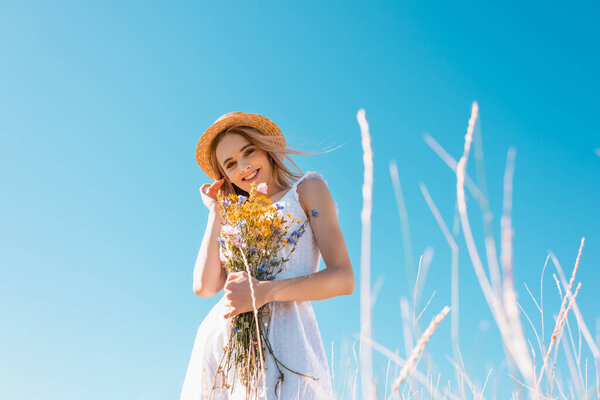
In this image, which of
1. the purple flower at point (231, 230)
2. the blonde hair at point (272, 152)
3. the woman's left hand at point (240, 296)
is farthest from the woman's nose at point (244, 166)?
the woman's left hand at point (240, 296)

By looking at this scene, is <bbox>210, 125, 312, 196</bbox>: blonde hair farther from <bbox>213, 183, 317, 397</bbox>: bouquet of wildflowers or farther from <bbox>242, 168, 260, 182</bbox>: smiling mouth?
<bbox>213, 183, 317, 397</bbox>: bouquet of wildflowers

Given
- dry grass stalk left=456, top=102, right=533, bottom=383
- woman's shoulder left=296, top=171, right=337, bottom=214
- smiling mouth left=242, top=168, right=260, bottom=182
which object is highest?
smiling mouth left=242, top=168, right=260, bottom=182

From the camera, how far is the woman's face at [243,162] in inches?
122

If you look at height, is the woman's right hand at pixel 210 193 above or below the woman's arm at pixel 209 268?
above

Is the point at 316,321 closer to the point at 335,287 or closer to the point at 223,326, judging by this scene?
the point at 335,287

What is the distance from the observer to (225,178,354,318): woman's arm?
224 cm

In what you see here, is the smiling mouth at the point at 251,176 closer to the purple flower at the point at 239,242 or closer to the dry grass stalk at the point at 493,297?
the purple flower at the point at 239,242

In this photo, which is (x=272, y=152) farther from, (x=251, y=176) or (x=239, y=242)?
(x=239, y=242)

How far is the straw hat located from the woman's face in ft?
0.39

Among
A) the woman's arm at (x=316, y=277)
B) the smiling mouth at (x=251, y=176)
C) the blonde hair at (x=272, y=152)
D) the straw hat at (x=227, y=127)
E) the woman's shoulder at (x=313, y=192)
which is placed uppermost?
the straw hat at (x=227, y=127)

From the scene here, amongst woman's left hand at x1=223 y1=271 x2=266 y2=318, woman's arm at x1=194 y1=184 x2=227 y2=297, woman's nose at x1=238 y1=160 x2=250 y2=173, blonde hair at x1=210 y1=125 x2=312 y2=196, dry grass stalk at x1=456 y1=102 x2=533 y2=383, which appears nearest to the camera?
dry grass stalk at x1=456 y1=102 x2=533 y2=383

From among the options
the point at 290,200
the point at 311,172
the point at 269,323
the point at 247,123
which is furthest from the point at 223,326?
the point at 247,123

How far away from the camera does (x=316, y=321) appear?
2617mm

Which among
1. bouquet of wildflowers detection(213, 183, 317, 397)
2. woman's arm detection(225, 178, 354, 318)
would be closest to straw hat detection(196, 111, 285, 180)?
woman's arm detection(225, 178, 354, 318)
